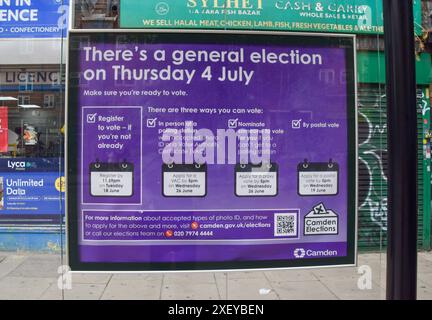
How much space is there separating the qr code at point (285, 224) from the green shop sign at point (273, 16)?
4.89ft

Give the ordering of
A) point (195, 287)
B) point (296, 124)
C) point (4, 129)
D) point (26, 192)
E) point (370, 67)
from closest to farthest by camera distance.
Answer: point (296, 124) < point (370, 67) < point (195, 287) < point (4, 129) < point (26, 192)

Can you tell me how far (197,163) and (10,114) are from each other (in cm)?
241

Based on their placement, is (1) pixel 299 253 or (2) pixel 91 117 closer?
(2) pixel 91 117

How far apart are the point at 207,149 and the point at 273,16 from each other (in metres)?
1.35

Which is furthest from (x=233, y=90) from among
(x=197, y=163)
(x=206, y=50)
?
(x=197, y=163)

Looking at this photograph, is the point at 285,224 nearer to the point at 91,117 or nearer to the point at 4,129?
the point at 91,117

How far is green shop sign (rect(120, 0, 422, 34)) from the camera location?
3.66 meters

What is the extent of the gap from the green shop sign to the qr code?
149 cm

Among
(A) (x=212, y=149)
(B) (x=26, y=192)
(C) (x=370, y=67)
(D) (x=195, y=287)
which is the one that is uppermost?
(C) (x=370, y=67)

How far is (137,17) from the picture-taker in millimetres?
3865

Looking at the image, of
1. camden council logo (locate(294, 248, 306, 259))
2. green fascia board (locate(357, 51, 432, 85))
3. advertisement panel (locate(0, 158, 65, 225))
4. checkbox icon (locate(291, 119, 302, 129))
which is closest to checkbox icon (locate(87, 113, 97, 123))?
checkbox icon (locate(291, 119, 302, 129))

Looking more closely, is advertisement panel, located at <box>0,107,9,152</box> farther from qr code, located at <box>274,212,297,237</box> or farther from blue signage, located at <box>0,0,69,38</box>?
qr code, located at <box>274,212,297,237</box>

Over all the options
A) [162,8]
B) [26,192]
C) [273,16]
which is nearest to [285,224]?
[273,16]

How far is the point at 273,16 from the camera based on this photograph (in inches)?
147
